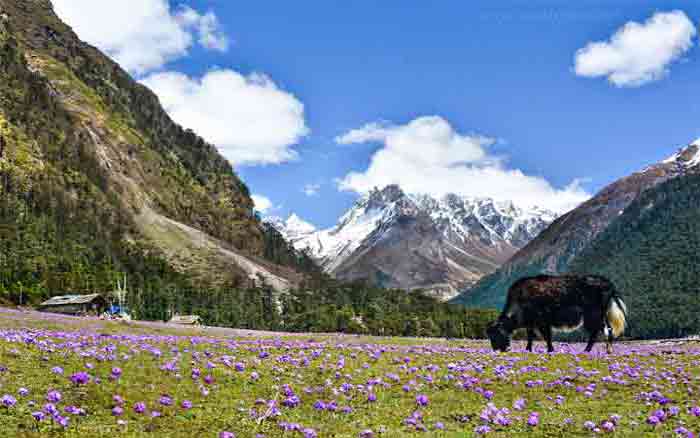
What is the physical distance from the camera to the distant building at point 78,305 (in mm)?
105750

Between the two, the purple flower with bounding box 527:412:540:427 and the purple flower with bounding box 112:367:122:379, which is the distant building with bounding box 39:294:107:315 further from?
the purple flower with bounding box 527:412:540:427

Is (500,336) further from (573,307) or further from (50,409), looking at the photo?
(50,409)

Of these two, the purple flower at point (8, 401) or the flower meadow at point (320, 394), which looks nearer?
the purple flower at point (8, 401)

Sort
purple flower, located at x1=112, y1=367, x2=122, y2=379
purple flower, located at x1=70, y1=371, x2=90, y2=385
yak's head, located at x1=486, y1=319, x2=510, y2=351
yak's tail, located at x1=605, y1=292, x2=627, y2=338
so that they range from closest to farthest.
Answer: purple flower, located at x1=70, y1=371, x2=90, y2=385, purple flower, located at x1=112, y1=367, x2=122, y2=379, yak's tail, located at x1=605, y1=292, x2=627, y2=338, yak's head, located at x1=486, y1=319, x2=510, y2=351

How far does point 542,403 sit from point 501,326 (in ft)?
46.9

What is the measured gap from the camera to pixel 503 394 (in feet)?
65.8

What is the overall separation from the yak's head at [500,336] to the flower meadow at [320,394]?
595cm

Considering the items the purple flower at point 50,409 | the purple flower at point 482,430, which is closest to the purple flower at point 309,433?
the purple flower at point 482,430

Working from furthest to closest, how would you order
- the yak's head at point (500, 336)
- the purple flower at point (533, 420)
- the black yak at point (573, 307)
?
the yak's head at point (500, 336) < the black yak at point (573, 307) < the purple flower at point (533, 420)

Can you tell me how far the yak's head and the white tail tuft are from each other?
5.16 meters

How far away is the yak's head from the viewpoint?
32.4 metres

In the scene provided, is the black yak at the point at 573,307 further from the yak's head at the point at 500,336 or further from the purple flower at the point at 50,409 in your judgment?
the purple flower at the point at 50,409

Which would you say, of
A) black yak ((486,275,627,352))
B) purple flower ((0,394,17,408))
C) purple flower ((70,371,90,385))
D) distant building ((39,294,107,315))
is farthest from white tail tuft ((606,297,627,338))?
distant building ((39,294,107,315))

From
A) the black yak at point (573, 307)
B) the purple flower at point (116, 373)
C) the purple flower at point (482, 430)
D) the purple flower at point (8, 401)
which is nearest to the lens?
the purple flower at point (8, 401)
